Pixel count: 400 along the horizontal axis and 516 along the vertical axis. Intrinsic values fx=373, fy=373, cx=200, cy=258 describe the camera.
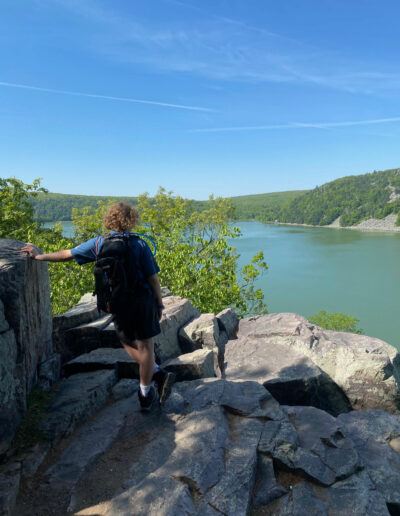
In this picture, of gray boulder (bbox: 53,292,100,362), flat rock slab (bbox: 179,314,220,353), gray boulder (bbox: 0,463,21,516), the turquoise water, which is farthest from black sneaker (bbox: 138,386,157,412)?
the turquoise water

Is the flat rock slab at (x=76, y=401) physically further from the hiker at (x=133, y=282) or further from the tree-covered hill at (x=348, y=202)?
the tree-covered hill at (x=348, y=202)

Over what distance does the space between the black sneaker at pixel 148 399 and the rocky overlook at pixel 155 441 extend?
12cm

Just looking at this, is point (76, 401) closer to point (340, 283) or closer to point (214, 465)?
point (214, 465)

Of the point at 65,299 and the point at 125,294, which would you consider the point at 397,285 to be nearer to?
the point at 65,299

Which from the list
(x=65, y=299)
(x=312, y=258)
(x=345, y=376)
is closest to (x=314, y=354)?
(x=345, y=376)

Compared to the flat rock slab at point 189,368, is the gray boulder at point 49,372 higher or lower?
higher

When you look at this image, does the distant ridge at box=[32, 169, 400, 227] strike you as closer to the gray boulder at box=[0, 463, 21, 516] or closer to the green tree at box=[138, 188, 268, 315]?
the green tree at box=[138, 188, 268, 315]

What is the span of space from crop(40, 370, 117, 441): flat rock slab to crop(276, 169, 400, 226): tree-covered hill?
5245 inches

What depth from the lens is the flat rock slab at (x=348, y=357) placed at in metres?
7.47

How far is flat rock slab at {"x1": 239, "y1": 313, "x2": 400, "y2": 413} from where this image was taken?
7469 mm

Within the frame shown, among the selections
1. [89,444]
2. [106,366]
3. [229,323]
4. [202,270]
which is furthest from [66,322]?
[202,270]

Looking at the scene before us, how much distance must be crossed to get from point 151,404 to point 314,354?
200 inches

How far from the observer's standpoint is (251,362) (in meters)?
7.70

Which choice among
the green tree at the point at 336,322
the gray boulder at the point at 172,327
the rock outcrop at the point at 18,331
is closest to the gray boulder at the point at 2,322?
the rock outcrop at the point at 18,331
